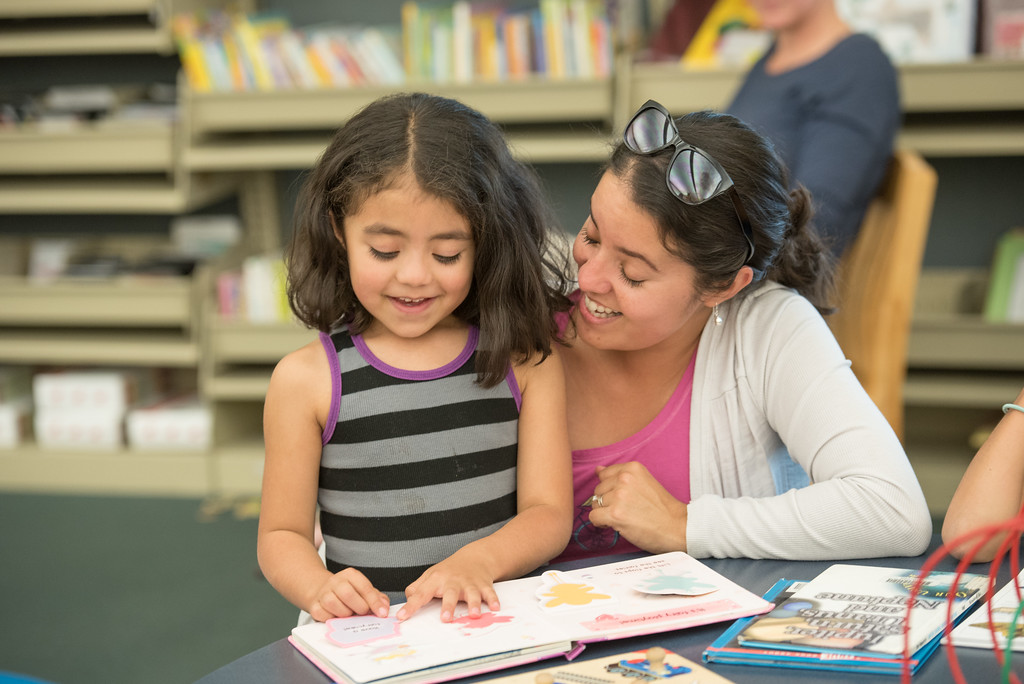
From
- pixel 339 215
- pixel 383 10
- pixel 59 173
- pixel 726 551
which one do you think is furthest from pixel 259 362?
pixel 726 551

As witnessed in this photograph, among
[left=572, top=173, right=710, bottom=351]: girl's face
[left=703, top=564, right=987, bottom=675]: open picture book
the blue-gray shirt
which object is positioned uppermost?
the blue-gray shirt

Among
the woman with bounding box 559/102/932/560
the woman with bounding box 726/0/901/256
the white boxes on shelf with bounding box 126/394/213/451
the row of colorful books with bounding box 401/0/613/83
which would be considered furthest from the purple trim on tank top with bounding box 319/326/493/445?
the white boxes on shelf with bounding box 126/394/213/451

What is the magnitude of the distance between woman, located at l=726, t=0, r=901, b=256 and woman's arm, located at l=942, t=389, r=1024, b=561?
106 cm

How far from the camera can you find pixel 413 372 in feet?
4.10

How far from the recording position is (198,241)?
3777 millimetres

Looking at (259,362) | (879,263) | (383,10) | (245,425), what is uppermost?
(383,10)

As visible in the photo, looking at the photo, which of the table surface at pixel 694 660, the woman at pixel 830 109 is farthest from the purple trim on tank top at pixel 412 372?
the woman at pixel 830 109

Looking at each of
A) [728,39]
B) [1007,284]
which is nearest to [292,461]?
[728,39]

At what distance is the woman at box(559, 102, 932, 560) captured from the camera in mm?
1157

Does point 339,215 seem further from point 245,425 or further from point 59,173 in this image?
point 59,173

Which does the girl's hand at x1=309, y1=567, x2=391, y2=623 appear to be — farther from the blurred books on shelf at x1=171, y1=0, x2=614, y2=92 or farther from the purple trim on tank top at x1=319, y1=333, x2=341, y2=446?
the blurred books on shelf at x1=171, y1=0, x2=614, y2=92

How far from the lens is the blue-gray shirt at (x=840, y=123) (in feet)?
7.32

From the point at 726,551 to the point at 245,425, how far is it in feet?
9.10

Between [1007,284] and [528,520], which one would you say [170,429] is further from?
[1007,284]
